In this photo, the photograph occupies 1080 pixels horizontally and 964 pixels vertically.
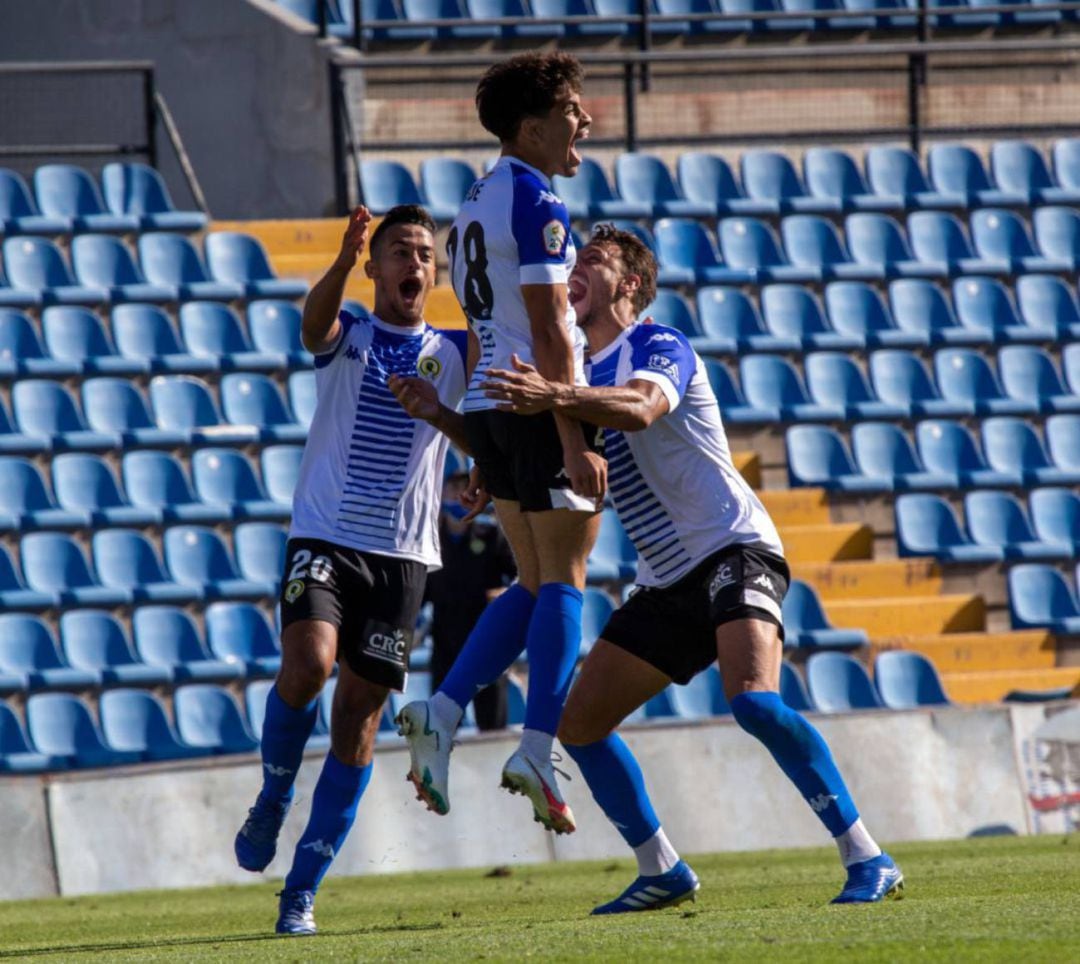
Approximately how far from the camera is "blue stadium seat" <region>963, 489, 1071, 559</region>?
1413 cm

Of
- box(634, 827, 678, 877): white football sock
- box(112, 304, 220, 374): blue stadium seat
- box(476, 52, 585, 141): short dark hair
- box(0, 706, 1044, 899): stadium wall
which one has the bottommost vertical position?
box(0, 706, 1044, 899): stadium wall

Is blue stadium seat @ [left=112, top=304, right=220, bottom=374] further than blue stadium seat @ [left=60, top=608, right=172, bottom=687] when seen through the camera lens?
Yes

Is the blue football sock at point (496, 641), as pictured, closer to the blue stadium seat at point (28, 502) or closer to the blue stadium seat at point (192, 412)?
the blue stadium seat at point (28, 502)

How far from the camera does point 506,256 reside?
238 inches

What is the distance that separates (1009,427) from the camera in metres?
14.9

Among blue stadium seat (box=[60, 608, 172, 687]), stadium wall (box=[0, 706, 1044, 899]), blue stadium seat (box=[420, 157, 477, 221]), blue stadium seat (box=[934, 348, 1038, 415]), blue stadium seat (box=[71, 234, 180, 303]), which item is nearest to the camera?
stadium wall (box=[0, 706, 1044, 899])

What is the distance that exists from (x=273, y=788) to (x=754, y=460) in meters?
8.05

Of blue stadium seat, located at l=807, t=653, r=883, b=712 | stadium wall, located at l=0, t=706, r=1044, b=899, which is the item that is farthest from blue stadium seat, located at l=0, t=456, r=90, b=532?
blue stadium seat, located at l=807, t=653, r=883, b=712

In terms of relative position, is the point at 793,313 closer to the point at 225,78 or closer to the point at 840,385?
the point at 840,385

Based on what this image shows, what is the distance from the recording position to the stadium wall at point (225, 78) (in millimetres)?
16609

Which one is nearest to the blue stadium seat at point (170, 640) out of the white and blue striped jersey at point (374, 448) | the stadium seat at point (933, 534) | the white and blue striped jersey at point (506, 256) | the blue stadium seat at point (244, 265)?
the blue stadium seat at point (244, 265)

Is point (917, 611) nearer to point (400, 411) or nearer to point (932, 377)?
point (932, 377)

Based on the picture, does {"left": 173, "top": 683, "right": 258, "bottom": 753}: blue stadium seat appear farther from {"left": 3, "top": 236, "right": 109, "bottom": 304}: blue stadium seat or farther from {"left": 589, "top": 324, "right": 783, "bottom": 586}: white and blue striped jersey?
{"left": 589, "top": 324, "right": 783, "bottom": 586}: white and blue striped jersey

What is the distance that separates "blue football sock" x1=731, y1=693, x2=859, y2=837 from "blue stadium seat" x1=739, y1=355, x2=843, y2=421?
8.58 metres
